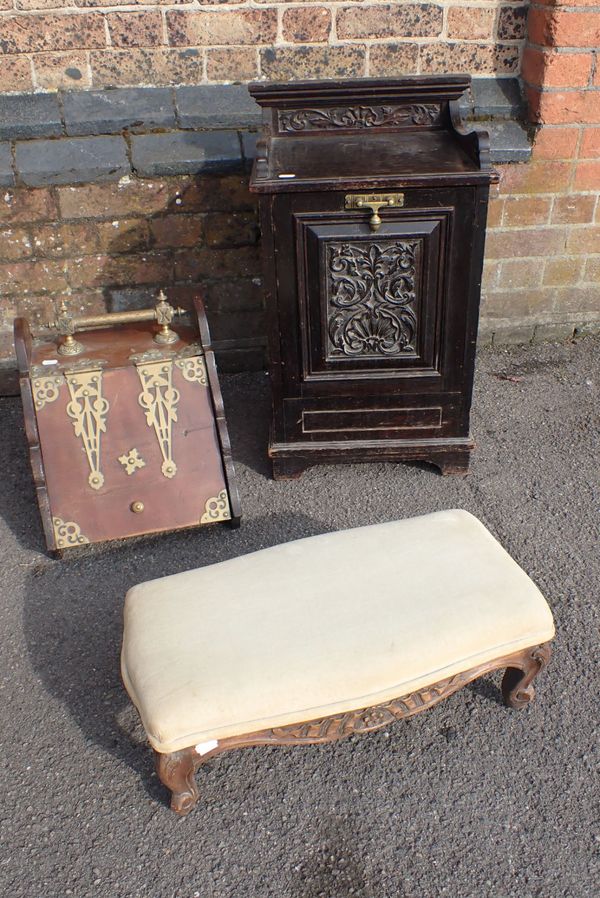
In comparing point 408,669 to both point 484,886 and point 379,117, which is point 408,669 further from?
point 379,117

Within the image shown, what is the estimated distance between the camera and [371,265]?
10.5 ft

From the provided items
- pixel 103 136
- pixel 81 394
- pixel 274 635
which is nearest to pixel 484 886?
pixel 274 635

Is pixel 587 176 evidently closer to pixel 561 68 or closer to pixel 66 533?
pixel 561 68

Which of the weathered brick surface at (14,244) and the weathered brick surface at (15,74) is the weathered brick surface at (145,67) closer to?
the weathered brick surface at (15,74)

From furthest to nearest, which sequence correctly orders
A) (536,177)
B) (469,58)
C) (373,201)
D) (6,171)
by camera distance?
1. (536,177)
2. (469,58)
3. (6,171)
4. (373,201)

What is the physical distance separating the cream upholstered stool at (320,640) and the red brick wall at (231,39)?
2757 millimetres

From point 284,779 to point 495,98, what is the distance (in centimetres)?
361

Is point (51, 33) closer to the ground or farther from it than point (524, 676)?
farther from it

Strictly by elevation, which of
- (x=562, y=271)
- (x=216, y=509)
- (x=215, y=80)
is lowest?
(x=216, y=509)

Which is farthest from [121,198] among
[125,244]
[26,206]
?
[26,206]

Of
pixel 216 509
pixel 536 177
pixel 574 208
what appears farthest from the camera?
pixel 574 208

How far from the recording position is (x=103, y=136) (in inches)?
157

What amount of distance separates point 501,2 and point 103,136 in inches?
86.2

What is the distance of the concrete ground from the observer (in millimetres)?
2156
